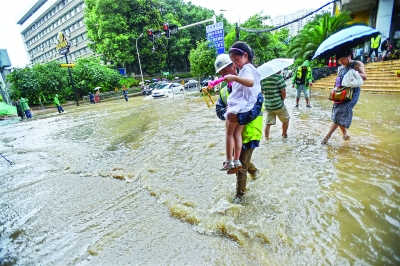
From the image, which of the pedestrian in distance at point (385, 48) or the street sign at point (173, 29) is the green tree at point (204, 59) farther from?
the pedestrian in distance at point (385, 48)

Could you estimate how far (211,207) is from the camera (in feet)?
9.44

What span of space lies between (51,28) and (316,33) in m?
67.8

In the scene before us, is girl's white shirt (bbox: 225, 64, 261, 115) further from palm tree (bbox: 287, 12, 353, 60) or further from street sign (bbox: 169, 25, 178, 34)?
palm tree (bbox: 287, 12, 353, 60)

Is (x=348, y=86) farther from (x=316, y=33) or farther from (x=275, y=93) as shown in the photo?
(x=316, y=33)

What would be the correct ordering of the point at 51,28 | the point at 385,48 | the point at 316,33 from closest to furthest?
the point at 385,48 < the point at 316,33 < the point at 51,28

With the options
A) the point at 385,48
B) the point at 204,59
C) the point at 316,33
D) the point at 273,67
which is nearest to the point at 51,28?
the point at 204,59

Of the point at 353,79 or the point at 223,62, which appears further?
the point at 353,79

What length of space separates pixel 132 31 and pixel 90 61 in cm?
778

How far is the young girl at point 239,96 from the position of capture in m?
2.50

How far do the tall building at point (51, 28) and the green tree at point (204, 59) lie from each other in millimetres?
40843

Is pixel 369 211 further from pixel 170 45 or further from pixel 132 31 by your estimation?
pixel 170 45

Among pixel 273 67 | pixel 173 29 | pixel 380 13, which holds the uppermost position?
pixel 173 29

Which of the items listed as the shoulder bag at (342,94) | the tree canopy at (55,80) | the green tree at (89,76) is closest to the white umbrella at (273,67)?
the shoulder bag at (342,94)

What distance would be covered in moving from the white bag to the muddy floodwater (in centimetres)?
123
